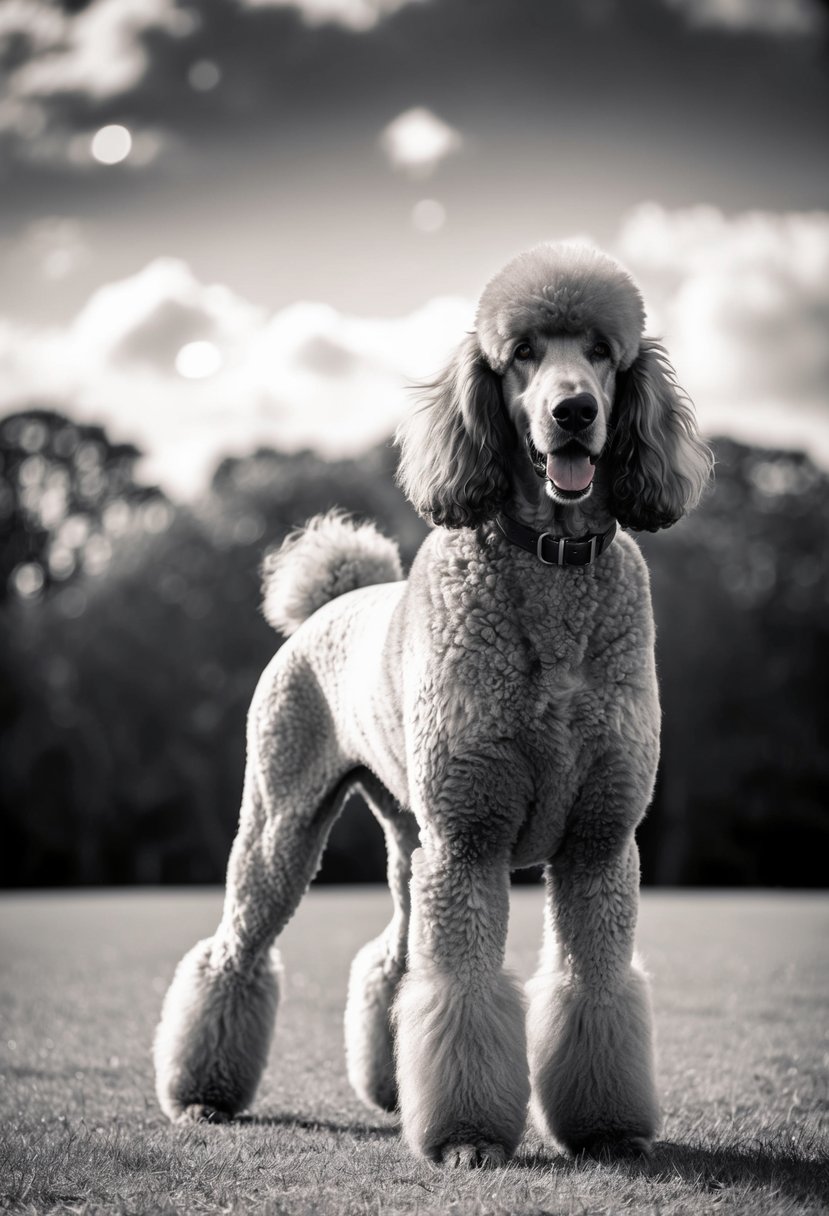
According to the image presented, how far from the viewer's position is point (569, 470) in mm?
3699

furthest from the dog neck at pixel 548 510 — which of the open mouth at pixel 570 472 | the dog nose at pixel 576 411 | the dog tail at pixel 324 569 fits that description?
the dog tail at pixel 324 569

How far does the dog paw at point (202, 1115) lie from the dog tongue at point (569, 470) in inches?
107

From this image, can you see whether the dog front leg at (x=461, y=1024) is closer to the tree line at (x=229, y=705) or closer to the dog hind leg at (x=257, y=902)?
the dog hind leg at (x=257, y=902)

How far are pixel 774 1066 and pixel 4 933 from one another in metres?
9.73

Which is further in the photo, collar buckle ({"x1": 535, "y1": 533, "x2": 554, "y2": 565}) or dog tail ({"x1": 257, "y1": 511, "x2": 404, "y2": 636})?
dog tail ({"x1": 257, "y1": 511, "x2": 404, "y2": 636})

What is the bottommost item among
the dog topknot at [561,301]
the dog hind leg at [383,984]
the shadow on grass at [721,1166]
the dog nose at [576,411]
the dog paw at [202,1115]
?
the dog paw at [202,1115]

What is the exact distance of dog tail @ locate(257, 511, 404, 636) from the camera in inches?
220

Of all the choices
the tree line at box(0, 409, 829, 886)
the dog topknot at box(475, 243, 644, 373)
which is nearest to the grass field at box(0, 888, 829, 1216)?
the dog topknot at box(475, 243, 644, 373)

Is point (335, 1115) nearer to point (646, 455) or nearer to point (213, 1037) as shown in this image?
point (213, 1037)

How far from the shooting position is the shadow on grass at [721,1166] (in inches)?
140

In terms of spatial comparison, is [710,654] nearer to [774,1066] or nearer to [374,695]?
[774,1066]

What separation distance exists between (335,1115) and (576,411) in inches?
113

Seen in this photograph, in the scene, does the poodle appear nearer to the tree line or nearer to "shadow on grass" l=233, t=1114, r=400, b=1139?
"shadow on grass" l=233, t=1114, r=400, b=1139

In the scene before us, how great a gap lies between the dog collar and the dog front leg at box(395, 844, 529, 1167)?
918 mm
